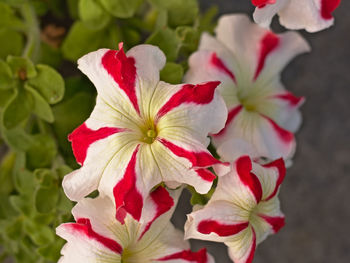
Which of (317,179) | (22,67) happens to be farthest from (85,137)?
(317,179)

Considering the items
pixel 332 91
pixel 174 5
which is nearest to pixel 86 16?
pixel 174 5

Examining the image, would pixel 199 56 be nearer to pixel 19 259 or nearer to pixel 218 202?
pixel 218 202

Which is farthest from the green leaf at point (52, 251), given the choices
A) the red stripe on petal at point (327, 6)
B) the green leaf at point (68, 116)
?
the red stripe on petal at point (327, 6)

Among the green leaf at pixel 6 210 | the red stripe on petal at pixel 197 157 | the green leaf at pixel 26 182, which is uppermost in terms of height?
the red stripe on petal at pixel 197 157

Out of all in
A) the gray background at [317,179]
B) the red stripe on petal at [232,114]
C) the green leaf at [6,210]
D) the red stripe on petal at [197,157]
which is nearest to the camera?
the red stripe on petal at [197,157]

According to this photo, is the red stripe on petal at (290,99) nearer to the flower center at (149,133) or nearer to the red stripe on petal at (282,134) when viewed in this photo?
the red stripe on petal at (282,134)

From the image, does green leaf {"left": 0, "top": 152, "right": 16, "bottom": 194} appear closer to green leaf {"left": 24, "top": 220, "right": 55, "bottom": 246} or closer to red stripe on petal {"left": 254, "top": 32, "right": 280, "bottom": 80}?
green leaf {"left": 24, "top": 220, "right": 55, "bottom": 246}
